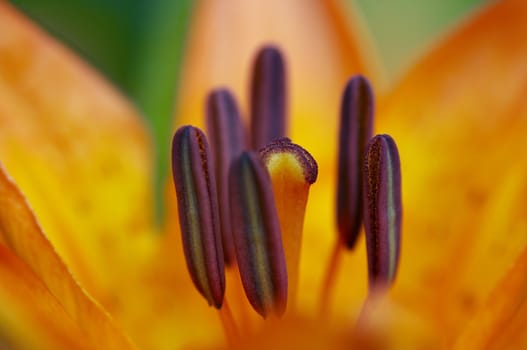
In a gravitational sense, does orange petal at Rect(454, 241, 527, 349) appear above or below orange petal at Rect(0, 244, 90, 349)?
below

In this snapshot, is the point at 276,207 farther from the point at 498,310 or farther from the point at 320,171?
the point at 320,171

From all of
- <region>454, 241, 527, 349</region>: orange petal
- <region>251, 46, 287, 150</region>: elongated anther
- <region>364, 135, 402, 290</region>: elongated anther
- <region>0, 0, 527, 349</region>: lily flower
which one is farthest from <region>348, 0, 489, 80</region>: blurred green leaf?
<region>454, 241, 527, 349</region>: orange petal

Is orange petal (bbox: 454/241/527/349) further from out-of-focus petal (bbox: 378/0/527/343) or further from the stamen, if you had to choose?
out-of-focus petal (bbox: 378/0/527/343)

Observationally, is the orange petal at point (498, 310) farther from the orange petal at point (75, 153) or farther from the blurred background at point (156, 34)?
the blurred background at point (156, 34)

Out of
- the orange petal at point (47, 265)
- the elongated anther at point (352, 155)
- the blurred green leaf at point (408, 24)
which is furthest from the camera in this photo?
the blurred green leaf at point (408, 24)

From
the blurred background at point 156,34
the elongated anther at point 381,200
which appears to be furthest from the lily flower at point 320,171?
the blurred background at point 156,34

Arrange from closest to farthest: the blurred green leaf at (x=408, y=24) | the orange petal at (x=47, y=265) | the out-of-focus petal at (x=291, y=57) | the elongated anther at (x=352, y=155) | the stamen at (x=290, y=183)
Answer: the orange petal at (x=47, y=265) → the stamen at (x=290, y=183) → the elongated anther at (x=352, y=155) → the out-of-focus petal at (x=291, y=57) → the blurred green leaf at (x=408, y=24)
